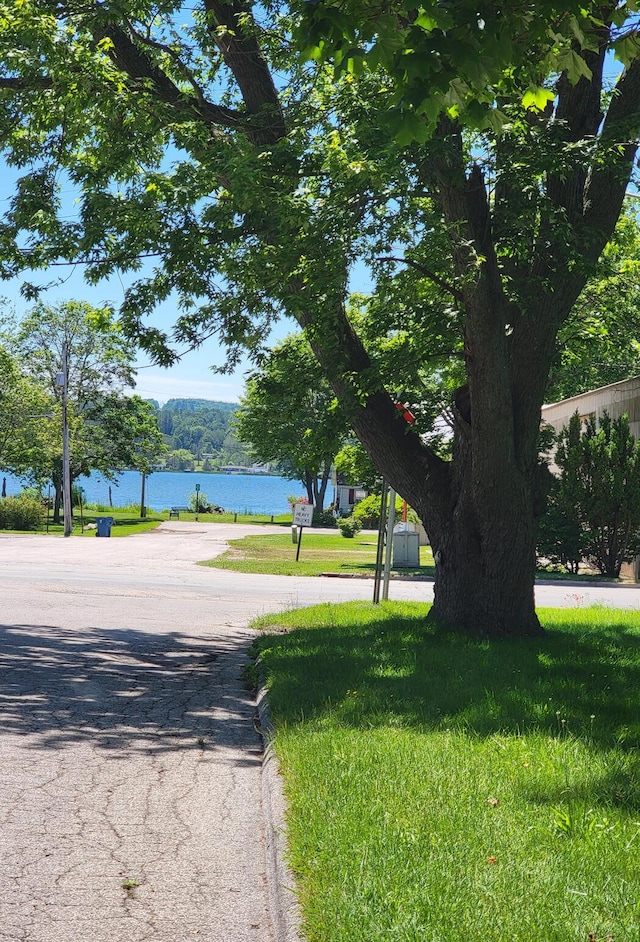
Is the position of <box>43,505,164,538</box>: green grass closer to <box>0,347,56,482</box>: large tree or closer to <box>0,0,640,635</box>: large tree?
<box>0,347,56,482</box>: large tree

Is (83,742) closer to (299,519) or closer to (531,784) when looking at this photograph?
(531,784)

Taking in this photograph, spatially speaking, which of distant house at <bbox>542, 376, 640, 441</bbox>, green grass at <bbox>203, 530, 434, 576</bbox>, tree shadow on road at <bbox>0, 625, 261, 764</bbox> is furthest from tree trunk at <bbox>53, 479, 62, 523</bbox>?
tree shadow on road at <bbox>0, 625, 261, 764</bbox>

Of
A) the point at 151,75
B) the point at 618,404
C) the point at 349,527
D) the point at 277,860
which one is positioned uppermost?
the point at 151,75

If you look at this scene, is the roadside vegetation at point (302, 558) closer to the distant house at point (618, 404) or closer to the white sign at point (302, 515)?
the white sign at point (302, 515)

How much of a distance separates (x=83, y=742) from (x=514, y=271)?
6.89m

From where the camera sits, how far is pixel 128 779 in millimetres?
6047

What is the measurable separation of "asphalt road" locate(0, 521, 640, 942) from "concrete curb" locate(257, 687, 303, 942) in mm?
72

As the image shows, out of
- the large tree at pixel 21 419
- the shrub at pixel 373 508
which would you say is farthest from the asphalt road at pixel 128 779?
the large tree at pixel 21 419

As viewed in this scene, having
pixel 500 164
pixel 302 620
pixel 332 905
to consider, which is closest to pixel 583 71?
pixel 500 164

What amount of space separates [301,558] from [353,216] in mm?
21908

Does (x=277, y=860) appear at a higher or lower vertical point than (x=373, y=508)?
lower

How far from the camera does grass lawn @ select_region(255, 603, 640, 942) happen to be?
367 centimetres

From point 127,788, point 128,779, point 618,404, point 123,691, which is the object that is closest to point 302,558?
point 618,404

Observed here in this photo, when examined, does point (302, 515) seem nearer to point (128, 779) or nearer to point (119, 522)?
point (128, 779)
